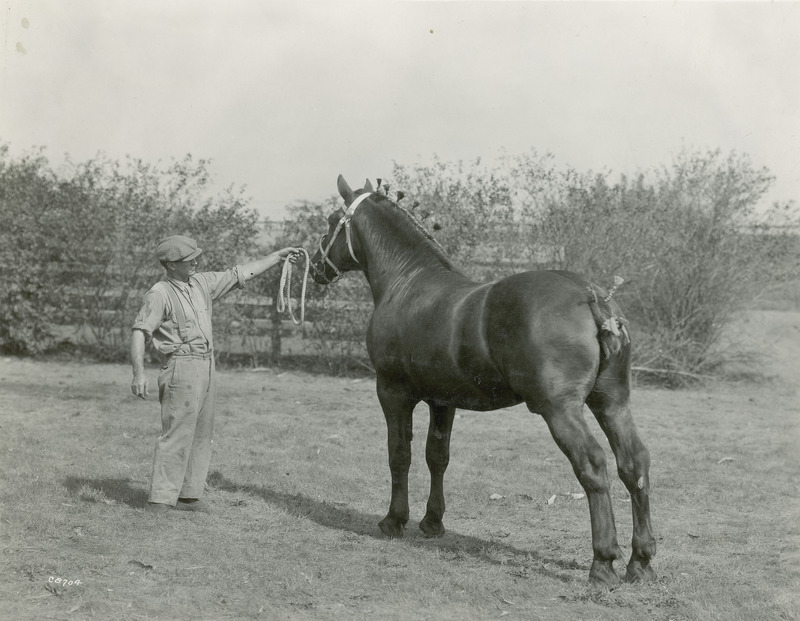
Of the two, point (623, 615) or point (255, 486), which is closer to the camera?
point (623, 615)

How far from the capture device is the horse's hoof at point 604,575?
4.87m

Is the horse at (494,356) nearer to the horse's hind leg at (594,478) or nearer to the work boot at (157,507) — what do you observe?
the horse's hind leg at (594,478)

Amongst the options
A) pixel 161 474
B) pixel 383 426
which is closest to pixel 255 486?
pixel 161 474

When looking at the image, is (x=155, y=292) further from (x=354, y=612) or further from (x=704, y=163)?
(x=704, y=163)

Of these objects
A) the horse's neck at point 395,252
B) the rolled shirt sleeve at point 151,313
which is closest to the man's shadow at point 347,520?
the rolled shirt sleeve at point 151,313

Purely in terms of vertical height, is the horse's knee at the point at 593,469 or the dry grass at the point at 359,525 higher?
the horse's knee at the point at 593,469

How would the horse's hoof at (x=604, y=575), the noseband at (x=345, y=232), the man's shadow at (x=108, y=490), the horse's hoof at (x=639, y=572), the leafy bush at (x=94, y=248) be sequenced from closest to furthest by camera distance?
the horse's hoof at (x=604, y=575)
the horse's hoof at (x=639, y=572)
the noseband at (x=345, y=232)
the man's shadow at (x=108, y=490)
the leafy bush at (x=94, y=248)

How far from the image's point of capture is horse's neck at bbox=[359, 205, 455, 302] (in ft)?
20.5

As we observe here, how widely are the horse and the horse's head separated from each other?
0.06 feet

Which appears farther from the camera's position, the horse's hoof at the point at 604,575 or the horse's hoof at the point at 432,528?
the horse's hoof at the point at 432,528

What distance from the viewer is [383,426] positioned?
10.3 m

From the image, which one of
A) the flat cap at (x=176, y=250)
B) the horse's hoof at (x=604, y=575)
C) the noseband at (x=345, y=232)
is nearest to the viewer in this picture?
the horse's hoof at (x=604, y=575)

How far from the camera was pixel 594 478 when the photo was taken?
487 centimetres

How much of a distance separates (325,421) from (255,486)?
10.3ft
